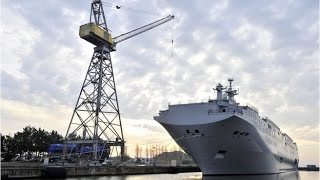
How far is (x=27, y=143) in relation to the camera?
88500 mm

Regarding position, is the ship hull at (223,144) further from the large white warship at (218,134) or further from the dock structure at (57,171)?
the dock structure at (57,171)

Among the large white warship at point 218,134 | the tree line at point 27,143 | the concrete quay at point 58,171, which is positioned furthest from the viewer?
the tree line at point 27,143

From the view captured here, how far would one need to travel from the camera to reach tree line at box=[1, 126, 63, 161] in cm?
8606

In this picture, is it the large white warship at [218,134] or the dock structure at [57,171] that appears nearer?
the dock structure at [57,171]

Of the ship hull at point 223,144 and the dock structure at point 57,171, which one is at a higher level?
the ship hull at point 223,144

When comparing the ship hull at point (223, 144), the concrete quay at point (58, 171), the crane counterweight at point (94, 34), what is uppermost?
the crane counterweight at point (94, 34)

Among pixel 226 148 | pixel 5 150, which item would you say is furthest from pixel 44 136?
pixel 226 148

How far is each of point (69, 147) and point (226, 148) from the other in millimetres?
38799

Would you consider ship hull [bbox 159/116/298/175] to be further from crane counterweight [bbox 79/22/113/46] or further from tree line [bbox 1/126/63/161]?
tree line [bbox 1/126/63/161]

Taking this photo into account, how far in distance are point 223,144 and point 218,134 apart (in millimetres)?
1800

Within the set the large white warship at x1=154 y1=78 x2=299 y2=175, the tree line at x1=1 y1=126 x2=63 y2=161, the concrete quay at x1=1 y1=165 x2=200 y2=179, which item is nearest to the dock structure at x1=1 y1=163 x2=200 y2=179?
the concrete quay at x1=1 y1=165 x2=200 y2=179

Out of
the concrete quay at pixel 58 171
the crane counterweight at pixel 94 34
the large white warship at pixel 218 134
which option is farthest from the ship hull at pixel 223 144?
the crane counterweight at pixel 94 34

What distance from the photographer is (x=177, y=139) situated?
4912cm

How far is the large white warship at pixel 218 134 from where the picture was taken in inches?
1753
